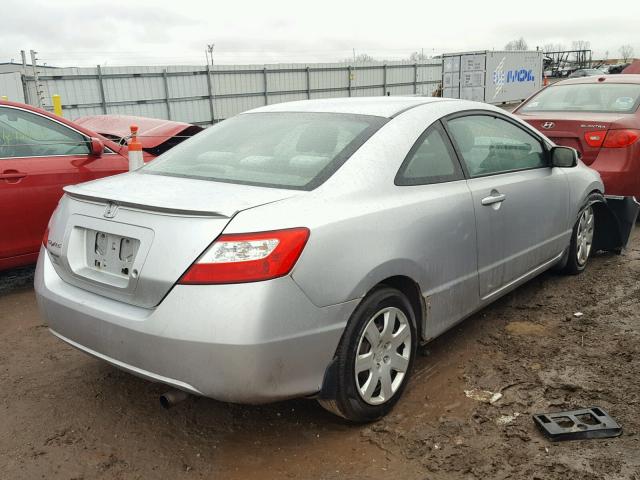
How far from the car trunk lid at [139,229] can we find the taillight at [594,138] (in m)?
4.25

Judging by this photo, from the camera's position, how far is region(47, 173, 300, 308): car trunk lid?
2334mm

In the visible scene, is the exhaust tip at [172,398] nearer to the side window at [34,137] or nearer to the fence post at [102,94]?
the side window at [34,137]

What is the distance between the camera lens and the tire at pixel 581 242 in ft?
15.5

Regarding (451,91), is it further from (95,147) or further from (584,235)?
(95,147)

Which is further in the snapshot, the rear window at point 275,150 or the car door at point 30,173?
the car door at point 30,173

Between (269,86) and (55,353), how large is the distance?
Result: 18.3 metres

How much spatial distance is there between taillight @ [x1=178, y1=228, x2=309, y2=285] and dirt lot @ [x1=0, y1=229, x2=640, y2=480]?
0.89 m

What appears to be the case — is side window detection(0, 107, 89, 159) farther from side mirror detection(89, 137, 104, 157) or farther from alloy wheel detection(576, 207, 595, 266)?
alloy wheel detection(576, 207, 595, 266)

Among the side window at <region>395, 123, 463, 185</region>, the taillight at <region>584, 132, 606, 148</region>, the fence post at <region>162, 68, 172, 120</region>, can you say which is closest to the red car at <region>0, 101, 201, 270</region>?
the side window at <region>395, 123, 463, 185</region>

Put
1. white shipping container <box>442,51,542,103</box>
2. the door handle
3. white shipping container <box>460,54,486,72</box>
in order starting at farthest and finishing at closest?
1. white shipping container <box>442,51,542,103</box>
2. white shipping container <box>460,54,486,72</box>
3. the door handle

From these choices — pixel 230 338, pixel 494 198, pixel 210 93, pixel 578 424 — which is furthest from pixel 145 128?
pixel 210 93

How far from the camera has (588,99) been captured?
21.4 ft

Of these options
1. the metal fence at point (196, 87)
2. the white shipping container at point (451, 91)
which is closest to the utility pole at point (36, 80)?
the metal fence at point (196, 87)

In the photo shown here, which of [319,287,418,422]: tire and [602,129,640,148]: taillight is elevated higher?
[602,129,640,148]: taillight
